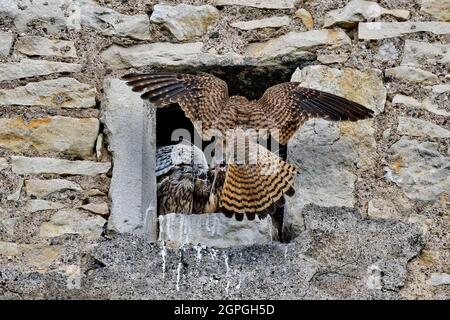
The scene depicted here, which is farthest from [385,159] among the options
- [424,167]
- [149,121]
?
[149,121]

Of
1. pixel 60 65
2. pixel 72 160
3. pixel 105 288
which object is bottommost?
pixel 105 288

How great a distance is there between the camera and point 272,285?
18.5 ft

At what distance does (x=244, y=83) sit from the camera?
660 centimetres

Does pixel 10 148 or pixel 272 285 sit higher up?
pixel 10 148

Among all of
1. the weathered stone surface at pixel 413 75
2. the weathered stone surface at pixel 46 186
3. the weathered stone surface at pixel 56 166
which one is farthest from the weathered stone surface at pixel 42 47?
the weathered stone surface at pixel 413 75

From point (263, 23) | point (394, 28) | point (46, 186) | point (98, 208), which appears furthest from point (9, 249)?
point (394, 28)

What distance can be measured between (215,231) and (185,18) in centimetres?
119

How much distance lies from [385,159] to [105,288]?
1548 mm

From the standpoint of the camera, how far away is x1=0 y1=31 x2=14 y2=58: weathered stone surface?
6.13 meters

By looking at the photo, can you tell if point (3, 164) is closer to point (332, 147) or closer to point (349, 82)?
point (332, 147)

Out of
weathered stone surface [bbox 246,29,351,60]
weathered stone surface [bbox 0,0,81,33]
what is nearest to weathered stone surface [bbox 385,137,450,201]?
weathered stone surface [bbox 246,29,351,60]

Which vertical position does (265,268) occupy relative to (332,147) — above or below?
below

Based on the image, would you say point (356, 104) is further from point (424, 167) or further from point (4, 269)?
point (4, 269)

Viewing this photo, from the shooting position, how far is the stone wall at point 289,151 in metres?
5.68
